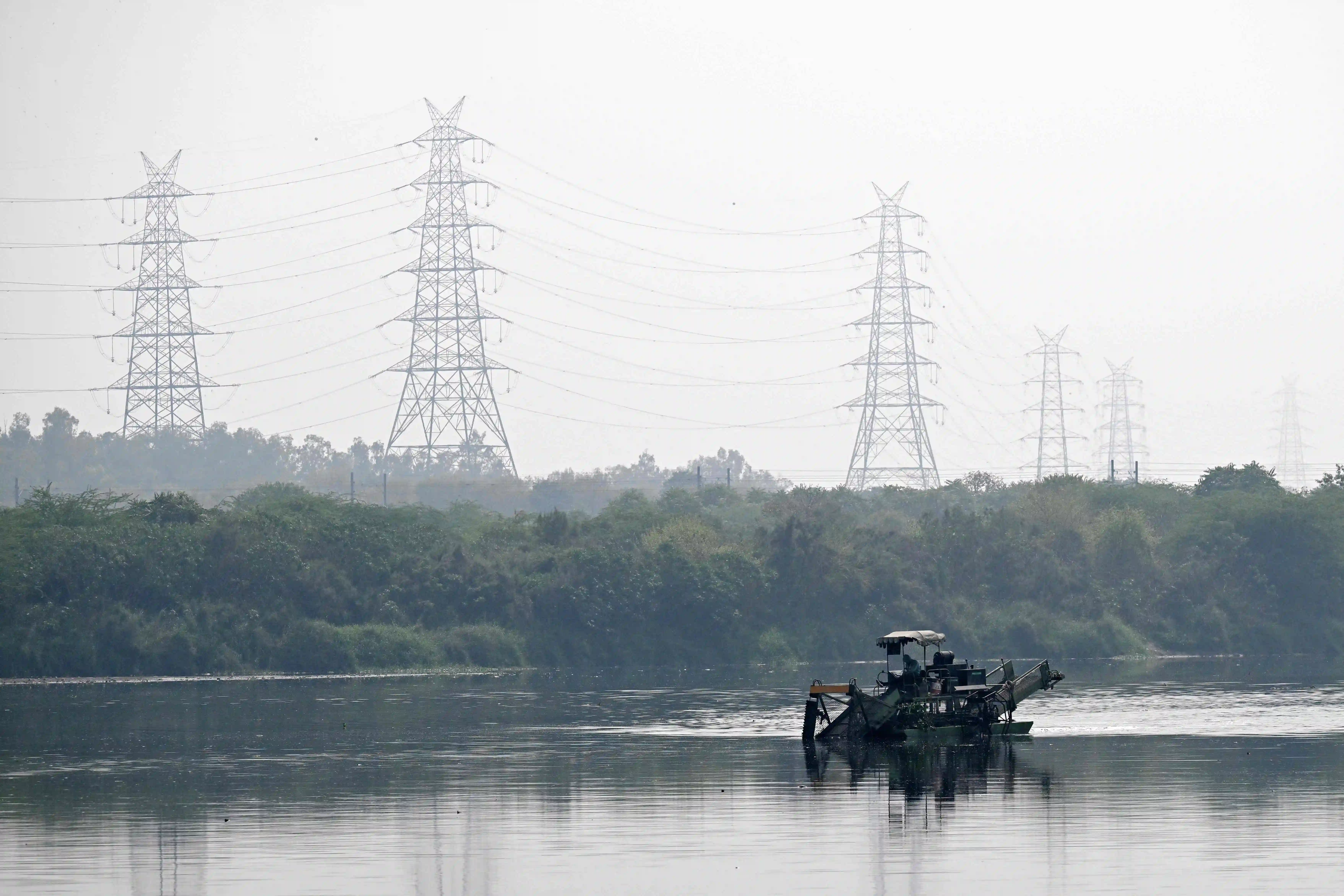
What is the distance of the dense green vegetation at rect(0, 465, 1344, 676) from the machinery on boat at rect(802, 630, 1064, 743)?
166 feet

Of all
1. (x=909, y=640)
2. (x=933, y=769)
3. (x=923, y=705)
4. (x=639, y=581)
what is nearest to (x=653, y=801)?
(x=933, y=769)

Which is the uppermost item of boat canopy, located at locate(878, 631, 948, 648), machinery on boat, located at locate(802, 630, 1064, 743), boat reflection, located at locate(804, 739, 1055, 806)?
boat canopy, located at locate(878, 631, 948, 648)

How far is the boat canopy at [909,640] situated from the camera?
67.2 meters

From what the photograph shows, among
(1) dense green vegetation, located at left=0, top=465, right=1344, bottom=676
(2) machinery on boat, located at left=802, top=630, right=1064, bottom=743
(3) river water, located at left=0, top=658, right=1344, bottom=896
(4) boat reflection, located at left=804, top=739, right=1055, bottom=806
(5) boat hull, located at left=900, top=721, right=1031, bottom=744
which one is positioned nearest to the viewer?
(3) river water, located at left=0, top=658, right=1344, bottom=896

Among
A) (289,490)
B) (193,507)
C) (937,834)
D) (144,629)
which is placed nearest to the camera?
(937,834)

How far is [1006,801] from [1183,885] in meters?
13.5

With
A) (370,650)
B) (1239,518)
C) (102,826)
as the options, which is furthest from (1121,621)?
(102,826)

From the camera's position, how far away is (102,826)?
48.4 metres

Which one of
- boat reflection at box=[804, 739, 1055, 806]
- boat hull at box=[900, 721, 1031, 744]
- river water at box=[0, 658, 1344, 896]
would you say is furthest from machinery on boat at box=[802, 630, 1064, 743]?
river water at box=[0, 658, 1344, 896]

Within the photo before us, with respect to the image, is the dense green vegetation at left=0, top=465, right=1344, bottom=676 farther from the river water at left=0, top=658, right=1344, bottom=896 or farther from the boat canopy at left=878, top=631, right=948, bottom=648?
the boat canopy at left=878, top=631, right=948, bottom=648

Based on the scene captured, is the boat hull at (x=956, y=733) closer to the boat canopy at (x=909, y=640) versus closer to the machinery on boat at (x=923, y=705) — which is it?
the machinery on boat at (x=923, y=705)

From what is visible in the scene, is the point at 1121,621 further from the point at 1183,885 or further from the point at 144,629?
the point at 1183,885

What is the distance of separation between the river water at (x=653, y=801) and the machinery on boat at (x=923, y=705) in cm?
90

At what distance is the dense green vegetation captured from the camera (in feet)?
367
